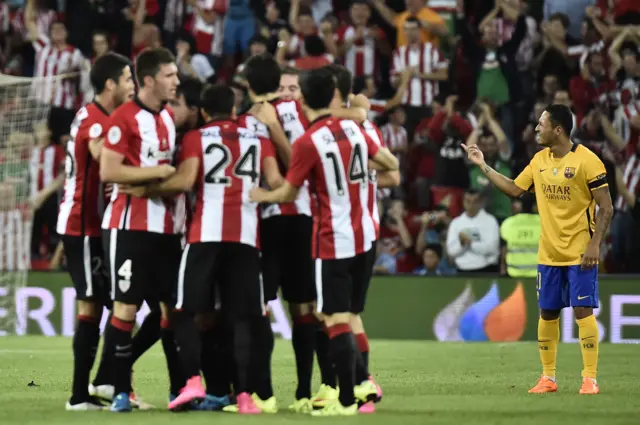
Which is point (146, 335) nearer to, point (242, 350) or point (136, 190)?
point (242, 350)

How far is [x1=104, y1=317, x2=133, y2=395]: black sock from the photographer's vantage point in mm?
8133

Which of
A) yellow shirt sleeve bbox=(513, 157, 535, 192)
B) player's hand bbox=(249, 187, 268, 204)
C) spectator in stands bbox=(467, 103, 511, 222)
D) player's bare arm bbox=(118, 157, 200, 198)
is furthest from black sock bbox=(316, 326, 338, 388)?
spectator in stands bbox=(467, 103, 511, 222)

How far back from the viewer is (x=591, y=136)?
659 inches

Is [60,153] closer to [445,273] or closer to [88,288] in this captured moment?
[445,273]

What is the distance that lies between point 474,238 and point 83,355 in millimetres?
8532

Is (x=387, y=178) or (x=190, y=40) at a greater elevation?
(x=190, y=40)

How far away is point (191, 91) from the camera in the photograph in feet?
28.6

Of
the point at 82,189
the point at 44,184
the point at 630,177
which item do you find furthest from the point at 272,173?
the point at 44,184

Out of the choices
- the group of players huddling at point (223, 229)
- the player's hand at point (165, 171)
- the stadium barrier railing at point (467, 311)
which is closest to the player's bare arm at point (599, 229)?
the group of players huddling at point (223, 229)

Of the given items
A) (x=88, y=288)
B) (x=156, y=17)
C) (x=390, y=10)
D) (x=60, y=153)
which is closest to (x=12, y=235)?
(x=60, y=153)

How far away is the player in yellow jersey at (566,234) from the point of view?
971 cm

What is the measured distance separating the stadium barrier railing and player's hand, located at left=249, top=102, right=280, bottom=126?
7879 mm

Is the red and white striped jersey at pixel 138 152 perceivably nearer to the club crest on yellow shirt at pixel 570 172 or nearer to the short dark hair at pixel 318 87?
the short dark hair at pixel 318 87

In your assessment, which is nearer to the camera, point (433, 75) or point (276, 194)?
point (276, 194)
